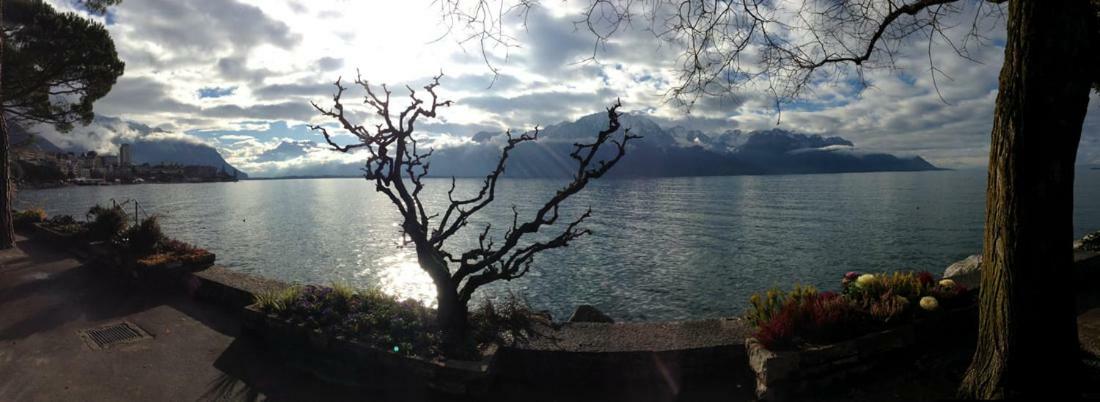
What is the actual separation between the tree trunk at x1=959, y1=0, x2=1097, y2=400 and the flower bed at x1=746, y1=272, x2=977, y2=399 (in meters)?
1.61

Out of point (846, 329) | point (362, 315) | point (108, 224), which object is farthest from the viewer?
point (108, 224)

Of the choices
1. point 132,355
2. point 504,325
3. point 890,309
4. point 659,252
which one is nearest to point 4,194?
point 132,355

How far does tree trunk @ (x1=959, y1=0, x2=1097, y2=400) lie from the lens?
4.76 meters

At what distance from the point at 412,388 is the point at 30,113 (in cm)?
2933

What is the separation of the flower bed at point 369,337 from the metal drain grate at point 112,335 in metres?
2.09

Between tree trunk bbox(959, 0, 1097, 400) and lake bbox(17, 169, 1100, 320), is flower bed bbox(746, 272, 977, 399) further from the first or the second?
lake bbox(17, 169, 1100, 320)

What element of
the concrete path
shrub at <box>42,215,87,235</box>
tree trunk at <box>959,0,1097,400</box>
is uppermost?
tree trunk at <box>959,0,1097,400</box>

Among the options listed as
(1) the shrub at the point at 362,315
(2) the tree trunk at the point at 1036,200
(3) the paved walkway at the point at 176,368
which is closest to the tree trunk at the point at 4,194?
(3) the paved walkway at the point at 176,368

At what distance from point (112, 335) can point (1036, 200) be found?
13.3m

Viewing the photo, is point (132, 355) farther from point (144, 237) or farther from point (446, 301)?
point (144, 237)

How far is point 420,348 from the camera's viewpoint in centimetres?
753

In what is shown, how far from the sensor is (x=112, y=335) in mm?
9859

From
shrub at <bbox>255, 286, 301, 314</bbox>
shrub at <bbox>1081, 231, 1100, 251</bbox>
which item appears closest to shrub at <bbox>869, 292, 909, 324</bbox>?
shrub at <bbox>255, 286, 301, 314</bbox>

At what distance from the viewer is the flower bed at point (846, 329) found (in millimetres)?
6684
